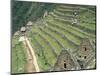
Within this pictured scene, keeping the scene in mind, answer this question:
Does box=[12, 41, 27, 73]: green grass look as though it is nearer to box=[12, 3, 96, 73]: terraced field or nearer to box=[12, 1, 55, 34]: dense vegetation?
box=[12, 3, 96, 73]: terraced field

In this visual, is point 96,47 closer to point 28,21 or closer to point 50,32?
point 50,32

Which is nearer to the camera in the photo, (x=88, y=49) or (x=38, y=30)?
(x=38, y=30)

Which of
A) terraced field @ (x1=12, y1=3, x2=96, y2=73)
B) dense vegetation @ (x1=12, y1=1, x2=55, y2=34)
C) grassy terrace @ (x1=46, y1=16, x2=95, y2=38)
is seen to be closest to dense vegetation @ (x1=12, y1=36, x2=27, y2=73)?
terraced field @ (x1=12, y1=3, x2=96, y2=73)

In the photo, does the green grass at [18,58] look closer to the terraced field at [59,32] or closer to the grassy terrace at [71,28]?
the terraced field at [59,32]

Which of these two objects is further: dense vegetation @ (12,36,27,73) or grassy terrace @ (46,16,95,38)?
grassy terrace @ (46,16,95,38)

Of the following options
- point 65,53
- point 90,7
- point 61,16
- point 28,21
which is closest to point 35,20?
point 28,21

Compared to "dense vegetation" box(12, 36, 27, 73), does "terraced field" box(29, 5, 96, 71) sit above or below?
above

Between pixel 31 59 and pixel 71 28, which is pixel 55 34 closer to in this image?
pixel 71 28

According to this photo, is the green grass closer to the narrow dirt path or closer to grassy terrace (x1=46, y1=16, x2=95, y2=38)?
the narrow dirt path

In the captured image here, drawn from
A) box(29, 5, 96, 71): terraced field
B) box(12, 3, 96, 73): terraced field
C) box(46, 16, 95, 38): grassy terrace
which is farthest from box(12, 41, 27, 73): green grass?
box(46, 16, 95, 38): grassy terrace
